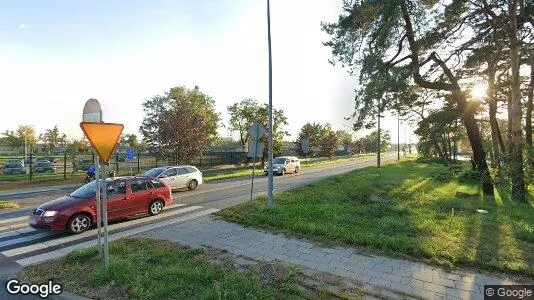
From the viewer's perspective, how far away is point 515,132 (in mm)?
13703

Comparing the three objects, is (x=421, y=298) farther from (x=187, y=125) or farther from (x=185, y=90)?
(x=185, y=90)

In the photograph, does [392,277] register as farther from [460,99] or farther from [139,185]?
[460,99]

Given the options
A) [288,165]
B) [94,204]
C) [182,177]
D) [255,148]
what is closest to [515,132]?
[255,148]

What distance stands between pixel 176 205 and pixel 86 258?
690 centimetres

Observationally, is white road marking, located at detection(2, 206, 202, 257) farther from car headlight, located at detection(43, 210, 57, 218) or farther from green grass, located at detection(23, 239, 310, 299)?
green grass, located at detection(23, 239, 310, 299)

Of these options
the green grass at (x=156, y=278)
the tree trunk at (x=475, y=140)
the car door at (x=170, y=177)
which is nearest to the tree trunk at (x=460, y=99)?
the tree trunk at (x=475, y=140)

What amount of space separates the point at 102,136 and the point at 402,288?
5.31 m

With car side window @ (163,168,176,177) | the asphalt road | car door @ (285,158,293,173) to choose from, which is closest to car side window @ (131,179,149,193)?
the asphalt road

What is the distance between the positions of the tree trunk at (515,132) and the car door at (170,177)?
50.0 ft

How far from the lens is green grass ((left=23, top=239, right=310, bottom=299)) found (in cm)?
482

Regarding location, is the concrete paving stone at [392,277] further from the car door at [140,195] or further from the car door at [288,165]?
the car door at [288,165]

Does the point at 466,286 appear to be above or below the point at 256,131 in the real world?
below

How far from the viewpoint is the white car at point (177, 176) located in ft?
56.7

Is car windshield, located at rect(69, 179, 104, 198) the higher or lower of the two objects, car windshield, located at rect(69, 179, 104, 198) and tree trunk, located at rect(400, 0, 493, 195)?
the lower
